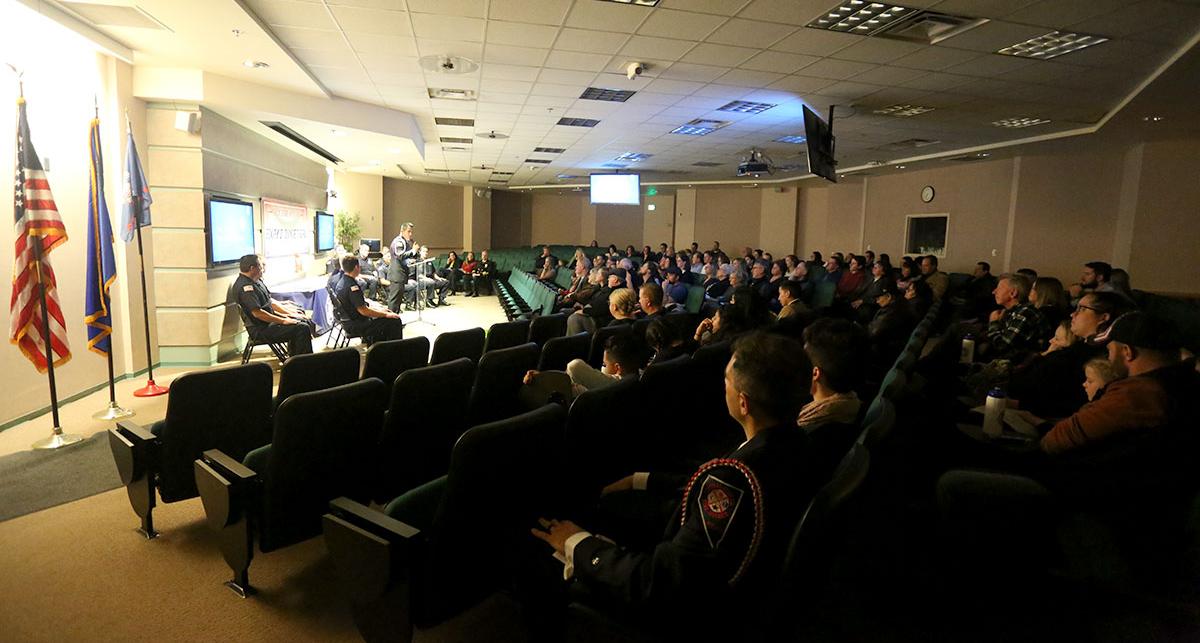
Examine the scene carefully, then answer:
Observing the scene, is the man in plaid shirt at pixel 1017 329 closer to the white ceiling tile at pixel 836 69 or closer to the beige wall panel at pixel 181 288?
the white ceiling tile at pixel 836 69

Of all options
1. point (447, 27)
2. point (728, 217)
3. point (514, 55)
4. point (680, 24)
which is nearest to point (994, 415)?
point (680, 24)

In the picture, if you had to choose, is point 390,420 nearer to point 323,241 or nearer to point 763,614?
point 763,614

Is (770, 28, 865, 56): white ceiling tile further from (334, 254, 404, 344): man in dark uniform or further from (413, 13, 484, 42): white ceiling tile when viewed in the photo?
(334, 254, 404, 344): man in dark uniform

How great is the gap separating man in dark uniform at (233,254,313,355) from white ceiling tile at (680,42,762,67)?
4999 mm

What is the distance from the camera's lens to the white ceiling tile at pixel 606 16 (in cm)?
440

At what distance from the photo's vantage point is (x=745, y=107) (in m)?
7.47

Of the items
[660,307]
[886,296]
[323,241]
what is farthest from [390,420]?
[323,241]

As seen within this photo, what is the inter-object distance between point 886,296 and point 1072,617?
382 cm

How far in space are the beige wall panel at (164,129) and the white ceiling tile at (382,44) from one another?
2319mm

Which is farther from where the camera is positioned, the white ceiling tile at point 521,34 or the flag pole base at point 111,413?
the white ceiling tile at point 521,34

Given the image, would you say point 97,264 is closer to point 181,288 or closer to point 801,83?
point 181,288

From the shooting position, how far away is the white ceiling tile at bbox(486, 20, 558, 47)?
4.83 meters

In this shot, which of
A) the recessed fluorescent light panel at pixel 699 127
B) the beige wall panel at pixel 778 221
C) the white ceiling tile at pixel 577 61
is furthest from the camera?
the beige wall panel at pixel 778 221

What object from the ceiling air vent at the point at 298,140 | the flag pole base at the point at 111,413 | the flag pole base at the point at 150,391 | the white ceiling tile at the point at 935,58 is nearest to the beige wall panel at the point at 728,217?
the ceiling air vent at the point at 298,140
